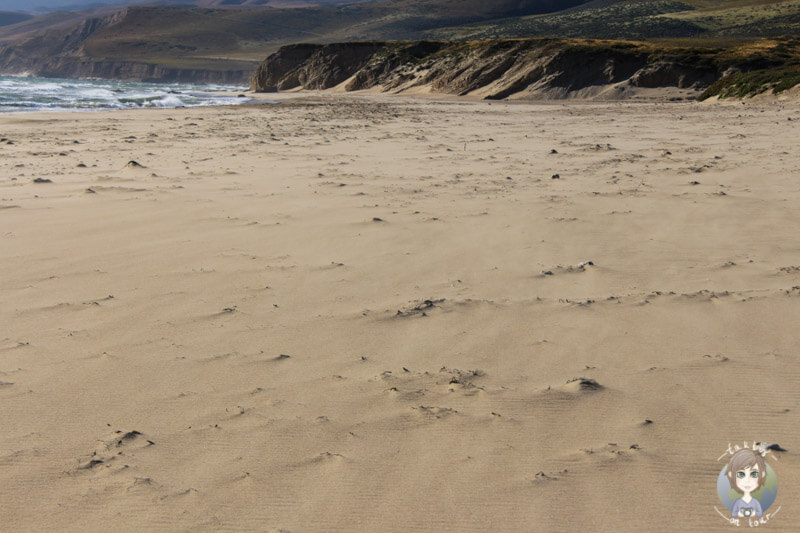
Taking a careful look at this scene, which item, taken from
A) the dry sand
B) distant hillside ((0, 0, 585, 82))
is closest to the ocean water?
the dry sand

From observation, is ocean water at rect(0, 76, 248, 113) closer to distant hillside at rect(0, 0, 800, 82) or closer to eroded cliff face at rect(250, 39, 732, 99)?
eroded cliff face at rect(250, 39, 732, 99)

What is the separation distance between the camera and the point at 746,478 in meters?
Result: 2.16

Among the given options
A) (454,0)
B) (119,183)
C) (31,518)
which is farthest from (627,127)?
(454,0)

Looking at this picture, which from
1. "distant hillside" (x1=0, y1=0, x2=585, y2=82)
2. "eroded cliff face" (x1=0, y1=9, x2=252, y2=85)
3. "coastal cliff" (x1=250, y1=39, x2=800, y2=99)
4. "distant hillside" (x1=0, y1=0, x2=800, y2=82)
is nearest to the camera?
"coastal cliff" (x1=250, y1=39, x2=800, y2=99)

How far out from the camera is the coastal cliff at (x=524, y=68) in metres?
30.0

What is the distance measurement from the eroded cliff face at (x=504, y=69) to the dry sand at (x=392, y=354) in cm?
2622

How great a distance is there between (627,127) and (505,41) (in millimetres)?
27064

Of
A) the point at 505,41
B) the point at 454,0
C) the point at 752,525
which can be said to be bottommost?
the point at 752,525

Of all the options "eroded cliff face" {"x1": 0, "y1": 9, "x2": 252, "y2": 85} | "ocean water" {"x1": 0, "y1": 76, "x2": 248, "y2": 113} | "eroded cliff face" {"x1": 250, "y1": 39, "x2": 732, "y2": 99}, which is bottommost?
"ocean water" {"x1": 0, "y1": 76, "x2": 248, "y2": 113}

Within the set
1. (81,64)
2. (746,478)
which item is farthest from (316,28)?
(746,478)

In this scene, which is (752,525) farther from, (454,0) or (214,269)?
(454,0)

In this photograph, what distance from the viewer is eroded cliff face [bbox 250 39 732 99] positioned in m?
30.4

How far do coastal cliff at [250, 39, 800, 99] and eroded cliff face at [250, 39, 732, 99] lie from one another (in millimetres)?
43

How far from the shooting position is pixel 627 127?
13.5 m
